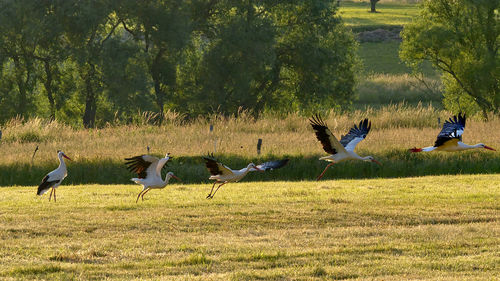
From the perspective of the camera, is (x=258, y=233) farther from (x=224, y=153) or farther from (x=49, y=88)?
(x=49, y=88)

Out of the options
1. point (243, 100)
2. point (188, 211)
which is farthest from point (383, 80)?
point (188, 211)

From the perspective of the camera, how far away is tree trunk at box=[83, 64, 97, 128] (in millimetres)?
38844

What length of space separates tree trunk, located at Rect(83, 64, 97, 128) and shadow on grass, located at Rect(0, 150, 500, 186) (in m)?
15.6

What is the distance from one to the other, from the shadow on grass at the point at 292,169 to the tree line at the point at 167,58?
540 inches

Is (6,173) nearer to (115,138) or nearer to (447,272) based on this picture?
(115,138)

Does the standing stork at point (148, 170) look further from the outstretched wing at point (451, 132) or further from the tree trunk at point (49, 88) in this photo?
the tree trunk at point (49, 88)

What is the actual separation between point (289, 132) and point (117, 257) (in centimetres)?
2059

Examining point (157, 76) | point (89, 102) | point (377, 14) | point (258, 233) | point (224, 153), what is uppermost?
point (377, 14)

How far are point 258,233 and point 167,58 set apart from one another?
29.1m

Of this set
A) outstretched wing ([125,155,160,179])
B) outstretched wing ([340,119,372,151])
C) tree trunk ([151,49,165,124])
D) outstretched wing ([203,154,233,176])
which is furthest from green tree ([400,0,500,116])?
outstretched wing ([203,154,233,176])

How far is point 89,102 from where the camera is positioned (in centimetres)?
4022

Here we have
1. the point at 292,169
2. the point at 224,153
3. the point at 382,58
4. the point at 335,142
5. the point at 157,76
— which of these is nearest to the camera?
the point at 335,142

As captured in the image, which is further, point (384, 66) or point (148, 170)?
point (384, 66)

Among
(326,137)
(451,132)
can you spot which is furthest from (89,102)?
(451,132)
